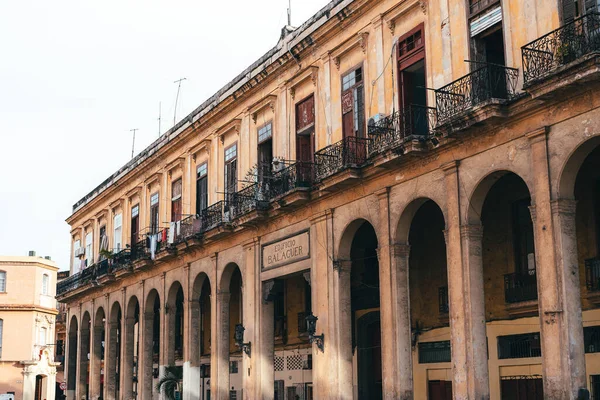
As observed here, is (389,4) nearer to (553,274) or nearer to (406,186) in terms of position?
(406,186)

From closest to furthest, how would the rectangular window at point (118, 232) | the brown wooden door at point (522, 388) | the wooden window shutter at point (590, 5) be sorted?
the wooden window shutter at point (590, 5) < the brown wooden door at point (522, 388) < the rectangular window at point (118, 232)

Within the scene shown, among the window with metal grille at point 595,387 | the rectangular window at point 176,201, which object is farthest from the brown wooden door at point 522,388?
the rectangular window at point 176,201

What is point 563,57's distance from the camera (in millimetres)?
13961

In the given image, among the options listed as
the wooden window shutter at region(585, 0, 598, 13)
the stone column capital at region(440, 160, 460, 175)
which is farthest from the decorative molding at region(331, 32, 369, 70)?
the wooden window shutter at region(585, 0, 598, 13)

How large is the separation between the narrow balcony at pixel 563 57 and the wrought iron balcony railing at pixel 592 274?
400cm

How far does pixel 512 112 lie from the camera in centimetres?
1499

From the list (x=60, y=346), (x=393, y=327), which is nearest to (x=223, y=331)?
(x=393, y=327)

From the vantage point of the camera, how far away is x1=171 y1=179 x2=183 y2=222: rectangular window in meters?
29.5

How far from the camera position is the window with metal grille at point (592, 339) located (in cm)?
1619

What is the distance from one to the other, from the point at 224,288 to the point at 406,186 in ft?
30.4

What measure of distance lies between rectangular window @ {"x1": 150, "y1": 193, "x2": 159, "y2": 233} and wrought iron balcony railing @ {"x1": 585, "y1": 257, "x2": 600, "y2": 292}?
17.8 meters

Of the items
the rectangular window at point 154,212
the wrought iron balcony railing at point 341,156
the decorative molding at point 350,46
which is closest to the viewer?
the wrought iron balcony railing at point 341,156

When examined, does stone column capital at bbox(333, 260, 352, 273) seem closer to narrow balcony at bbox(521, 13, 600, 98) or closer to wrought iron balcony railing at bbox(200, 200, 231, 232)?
wrought iron balcony railing at bbox(200, 200, 231, 232)

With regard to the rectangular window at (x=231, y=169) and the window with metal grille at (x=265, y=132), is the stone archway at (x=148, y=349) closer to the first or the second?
the rectangular window at (x=231, y=169)
